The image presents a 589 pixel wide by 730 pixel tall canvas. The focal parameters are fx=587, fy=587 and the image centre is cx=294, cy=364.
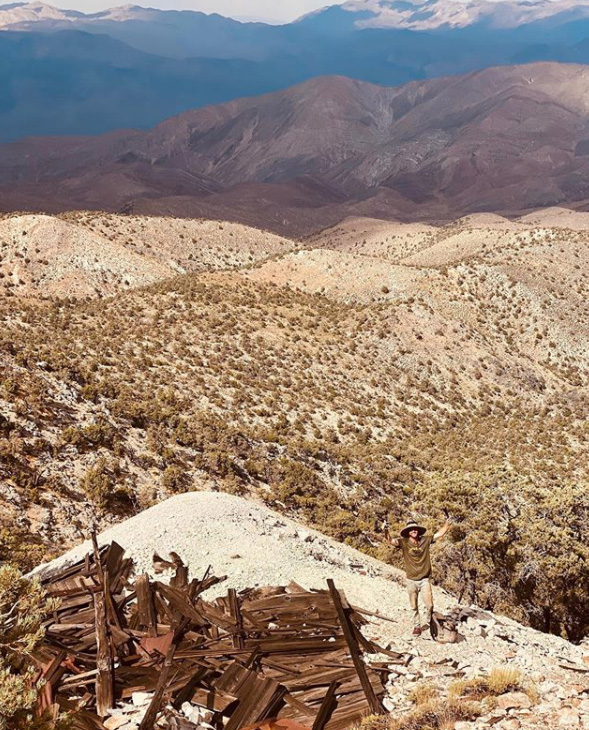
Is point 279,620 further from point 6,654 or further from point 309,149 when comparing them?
point 309,149

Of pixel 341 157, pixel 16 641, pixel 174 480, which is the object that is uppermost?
pixel 341 157

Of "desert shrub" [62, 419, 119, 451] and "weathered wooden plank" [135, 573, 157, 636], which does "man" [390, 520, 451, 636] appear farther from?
"desert shrub" [62, 419, 119, 451]

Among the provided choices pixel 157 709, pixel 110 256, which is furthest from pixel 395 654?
pixel 110 256

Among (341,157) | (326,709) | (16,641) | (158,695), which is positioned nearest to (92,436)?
(158,695)

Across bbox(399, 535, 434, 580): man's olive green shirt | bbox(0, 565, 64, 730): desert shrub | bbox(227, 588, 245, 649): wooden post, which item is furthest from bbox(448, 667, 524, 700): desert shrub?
bbox(0, 565, 64, 730): desert shrub

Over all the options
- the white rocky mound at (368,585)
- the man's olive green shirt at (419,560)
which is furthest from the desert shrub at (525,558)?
the man's olive green shirt at (419,560)

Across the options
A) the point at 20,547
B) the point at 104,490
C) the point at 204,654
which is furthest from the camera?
the point at 104,490

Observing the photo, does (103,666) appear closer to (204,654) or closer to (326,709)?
(204,654)
